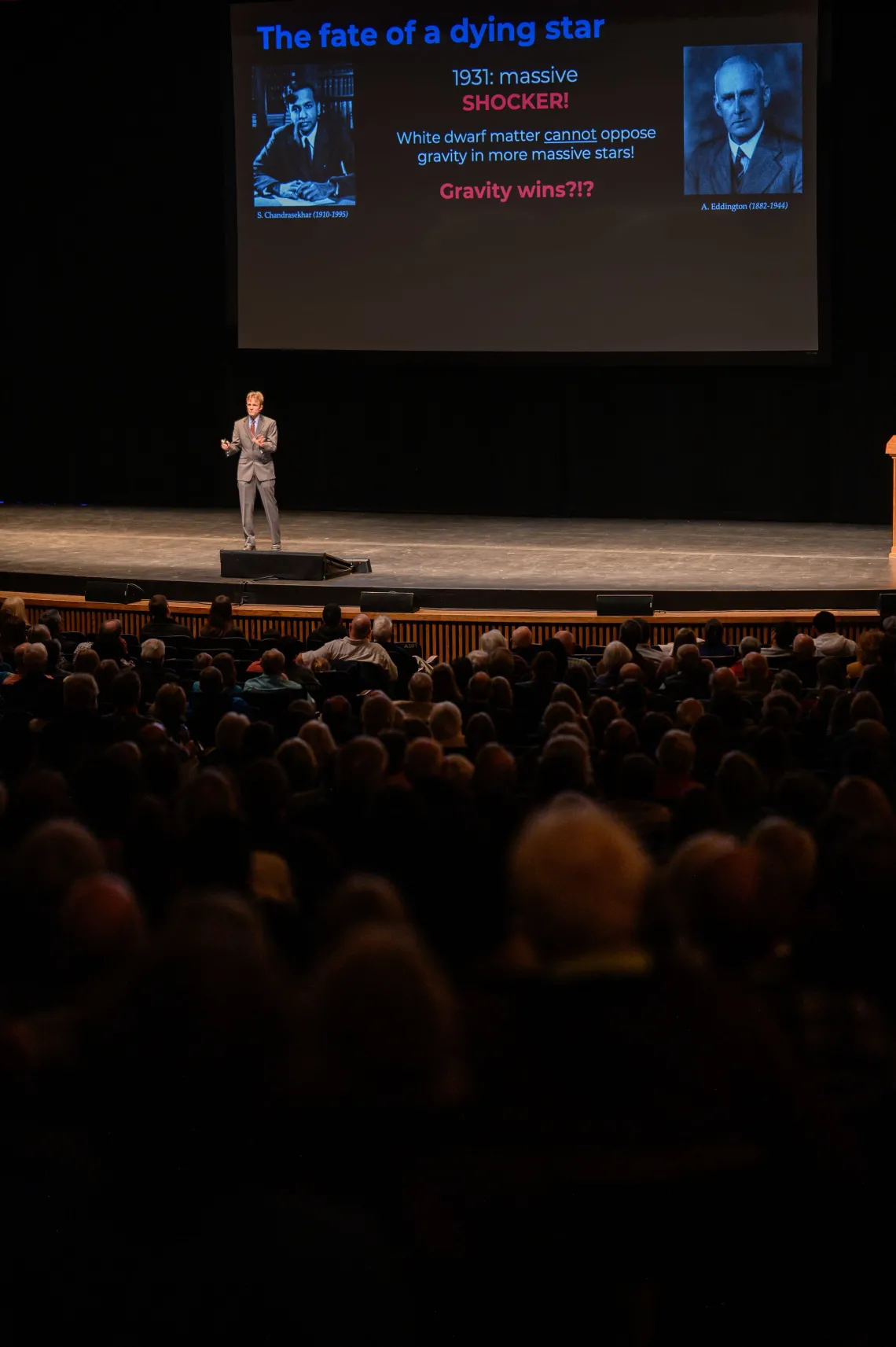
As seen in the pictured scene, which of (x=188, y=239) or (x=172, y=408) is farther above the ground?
(x=188, y=239)

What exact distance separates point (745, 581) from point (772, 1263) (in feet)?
27.0

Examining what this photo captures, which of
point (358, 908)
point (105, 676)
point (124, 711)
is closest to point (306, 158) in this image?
point (105, 676)

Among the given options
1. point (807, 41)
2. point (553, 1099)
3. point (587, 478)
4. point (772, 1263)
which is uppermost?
point (807, 41)

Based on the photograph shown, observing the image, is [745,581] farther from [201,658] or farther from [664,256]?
[201,658]

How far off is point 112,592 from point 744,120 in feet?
18.3

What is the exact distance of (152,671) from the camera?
6.39 metres

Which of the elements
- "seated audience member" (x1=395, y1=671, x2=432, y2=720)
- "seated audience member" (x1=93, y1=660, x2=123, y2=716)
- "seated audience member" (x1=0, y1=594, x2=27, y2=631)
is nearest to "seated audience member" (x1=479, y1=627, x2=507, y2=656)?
"seated audience member" (x1=395, y1=671, x2=432, y2=720)

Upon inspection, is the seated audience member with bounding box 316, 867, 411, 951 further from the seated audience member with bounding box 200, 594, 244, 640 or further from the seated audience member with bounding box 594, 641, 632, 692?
the seated audience member with bounding box 200, 594, 244, 640

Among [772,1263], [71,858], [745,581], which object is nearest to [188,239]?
[745,581]

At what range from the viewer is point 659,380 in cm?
1292

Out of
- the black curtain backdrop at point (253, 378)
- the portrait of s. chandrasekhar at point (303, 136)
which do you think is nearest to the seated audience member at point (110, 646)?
the black curtain backdrop at point (253, 378)

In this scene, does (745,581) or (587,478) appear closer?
(745,581)

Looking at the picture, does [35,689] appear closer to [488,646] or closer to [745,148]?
[488,646]

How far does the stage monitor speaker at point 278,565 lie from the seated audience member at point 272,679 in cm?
356
